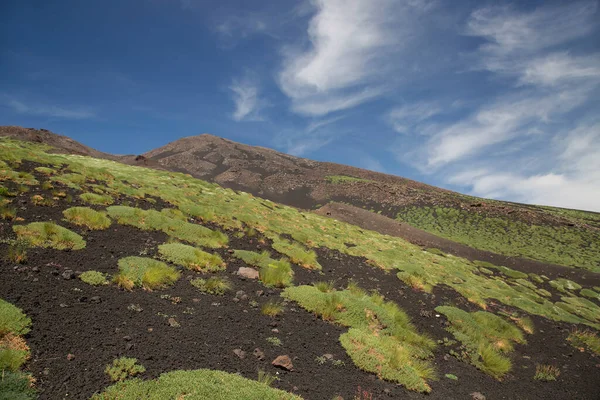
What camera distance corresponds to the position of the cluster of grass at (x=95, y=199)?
16.5m

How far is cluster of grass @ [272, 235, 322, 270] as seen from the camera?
708 inches

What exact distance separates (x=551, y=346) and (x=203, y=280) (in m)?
18.9

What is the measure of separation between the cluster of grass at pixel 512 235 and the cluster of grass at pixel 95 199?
53545 millimetres

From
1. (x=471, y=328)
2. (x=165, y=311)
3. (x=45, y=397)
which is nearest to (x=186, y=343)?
(x=165, y=311)

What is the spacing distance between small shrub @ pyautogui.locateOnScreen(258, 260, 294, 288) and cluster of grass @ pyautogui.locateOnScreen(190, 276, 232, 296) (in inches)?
85.9

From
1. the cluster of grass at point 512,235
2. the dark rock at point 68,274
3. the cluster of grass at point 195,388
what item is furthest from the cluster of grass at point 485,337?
the cluster of grass at point 512,235

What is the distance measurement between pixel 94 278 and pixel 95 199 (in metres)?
8.56

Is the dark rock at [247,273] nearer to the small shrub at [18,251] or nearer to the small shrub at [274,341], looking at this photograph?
the small shrub at [274,341]

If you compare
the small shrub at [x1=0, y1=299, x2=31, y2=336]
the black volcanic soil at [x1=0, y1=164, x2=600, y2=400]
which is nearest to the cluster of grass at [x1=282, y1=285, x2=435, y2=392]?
the black volcanic soil at [x1=0, y1=164, x2=600, y2=400]

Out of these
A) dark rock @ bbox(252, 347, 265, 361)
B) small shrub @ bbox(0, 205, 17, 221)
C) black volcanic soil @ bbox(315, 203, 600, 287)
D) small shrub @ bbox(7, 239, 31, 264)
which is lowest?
dark rock @ bbox(252, 347, 265, 361)

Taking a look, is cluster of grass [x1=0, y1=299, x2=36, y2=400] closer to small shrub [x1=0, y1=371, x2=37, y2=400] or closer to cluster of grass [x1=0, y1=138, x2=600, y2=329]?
small shrub [x1=0, y1=371, x2=37, y2=400]

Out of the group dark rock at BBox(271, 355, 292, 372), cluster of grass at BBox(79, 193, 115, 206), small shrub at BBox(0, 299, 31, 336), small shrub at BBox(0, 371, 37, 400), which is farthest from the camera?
cluster of grass at BBox(79, 193, 115, 206)

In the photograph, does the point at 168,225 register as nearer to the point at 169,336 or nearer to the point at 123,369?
the point at 169,336

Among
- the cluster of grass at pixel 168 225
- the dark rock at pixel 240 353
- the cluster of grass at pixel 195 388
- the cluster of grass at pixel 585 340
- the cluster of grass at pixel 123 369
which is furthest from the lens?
the cluster of grass at pixel 585 340
